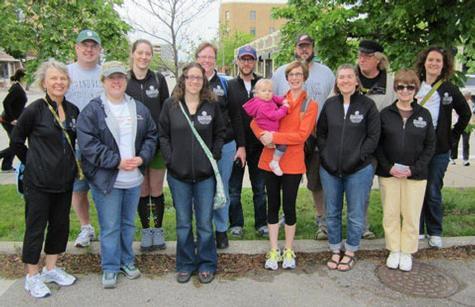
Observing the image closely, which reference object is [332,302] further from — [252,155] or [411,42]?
[411,42]

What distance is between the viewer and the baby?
390 centimetres

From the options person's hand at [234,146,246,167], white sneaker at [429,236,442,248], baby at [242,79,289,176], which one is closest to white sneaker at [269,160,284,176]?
baby at [242,79,289,176]

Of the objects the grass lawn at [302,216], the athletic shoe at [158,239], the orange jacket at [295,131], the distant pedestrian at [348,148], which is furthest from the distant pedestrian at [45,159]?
the distant pedestrian at [348,148]

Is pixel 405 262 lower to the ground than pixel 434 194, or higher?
lower

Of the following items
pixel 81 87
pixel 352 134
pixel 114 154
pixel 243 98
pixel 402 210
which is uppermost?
pixel 81 87

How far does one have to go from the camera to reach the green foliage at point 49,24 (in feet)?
17.3

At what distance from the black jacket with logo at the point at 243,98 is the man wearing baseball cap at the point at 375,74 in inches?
43.3

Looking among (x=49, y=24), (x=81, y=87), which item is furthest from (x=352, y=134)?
(x=49, y=24)

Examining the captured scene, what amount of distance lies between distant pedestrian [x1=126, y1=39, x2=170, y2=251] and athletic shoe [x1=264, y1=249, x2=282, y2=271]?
1.11m

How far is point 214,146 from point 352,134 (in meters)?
1.25

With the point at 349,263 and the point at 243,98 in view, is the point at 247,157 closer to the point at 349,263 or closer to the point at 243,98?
the point at 243,98

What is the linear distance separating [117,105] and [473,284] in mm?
3511

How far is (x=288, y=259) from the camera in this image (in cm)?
412

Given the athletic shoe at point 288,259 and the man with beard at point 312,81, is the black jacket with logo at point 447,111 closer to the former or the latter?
the man with beard at point 312,81
